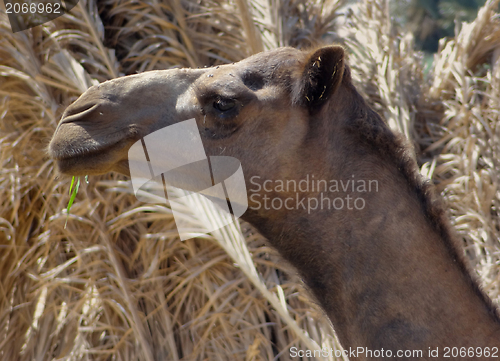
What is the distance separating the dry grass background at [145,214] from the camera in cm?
307

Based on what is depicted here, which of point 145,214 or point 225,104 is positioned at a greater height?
point 225,104

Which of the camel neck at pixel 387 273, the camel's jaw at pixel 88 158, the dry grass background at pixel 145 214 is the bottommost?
the dry grass background at pixel 145 214

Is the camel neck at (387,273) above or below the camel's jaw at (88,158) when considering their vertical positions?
below

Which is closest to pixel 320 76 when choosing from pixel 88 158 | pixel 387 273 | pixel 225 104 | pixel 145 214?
pixel 225 104

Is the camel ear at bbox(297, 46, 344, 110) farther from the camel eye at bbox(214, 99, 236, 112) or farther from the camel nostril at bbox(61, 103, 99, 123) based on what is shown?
the camel nostril at bbox(61, 103, 99, 123)

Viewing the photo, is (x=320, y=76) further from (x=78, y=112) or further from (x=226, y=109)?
(x=78, y=112)

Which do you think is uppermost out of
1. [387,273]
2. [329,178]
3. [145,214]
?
[329,178]

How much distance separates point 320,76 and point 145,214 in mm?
1951

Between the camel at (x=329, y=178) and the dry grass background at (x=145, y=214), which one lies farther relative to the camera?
the dry grass background at (x=145, y=214)

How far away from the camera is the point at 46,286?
3.22m

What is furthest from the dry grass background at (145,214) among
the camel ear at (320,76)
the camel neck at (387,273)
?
the camel ear at (320,76)

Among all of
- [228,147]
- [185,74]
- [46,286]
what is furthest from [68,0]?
[228,147]

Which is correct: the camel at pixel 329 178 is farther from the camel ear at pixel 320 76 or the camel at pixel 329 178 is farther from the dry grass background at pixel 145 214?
the dry grass background at pixel 145 214

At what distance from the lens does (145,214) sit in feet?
10.7
